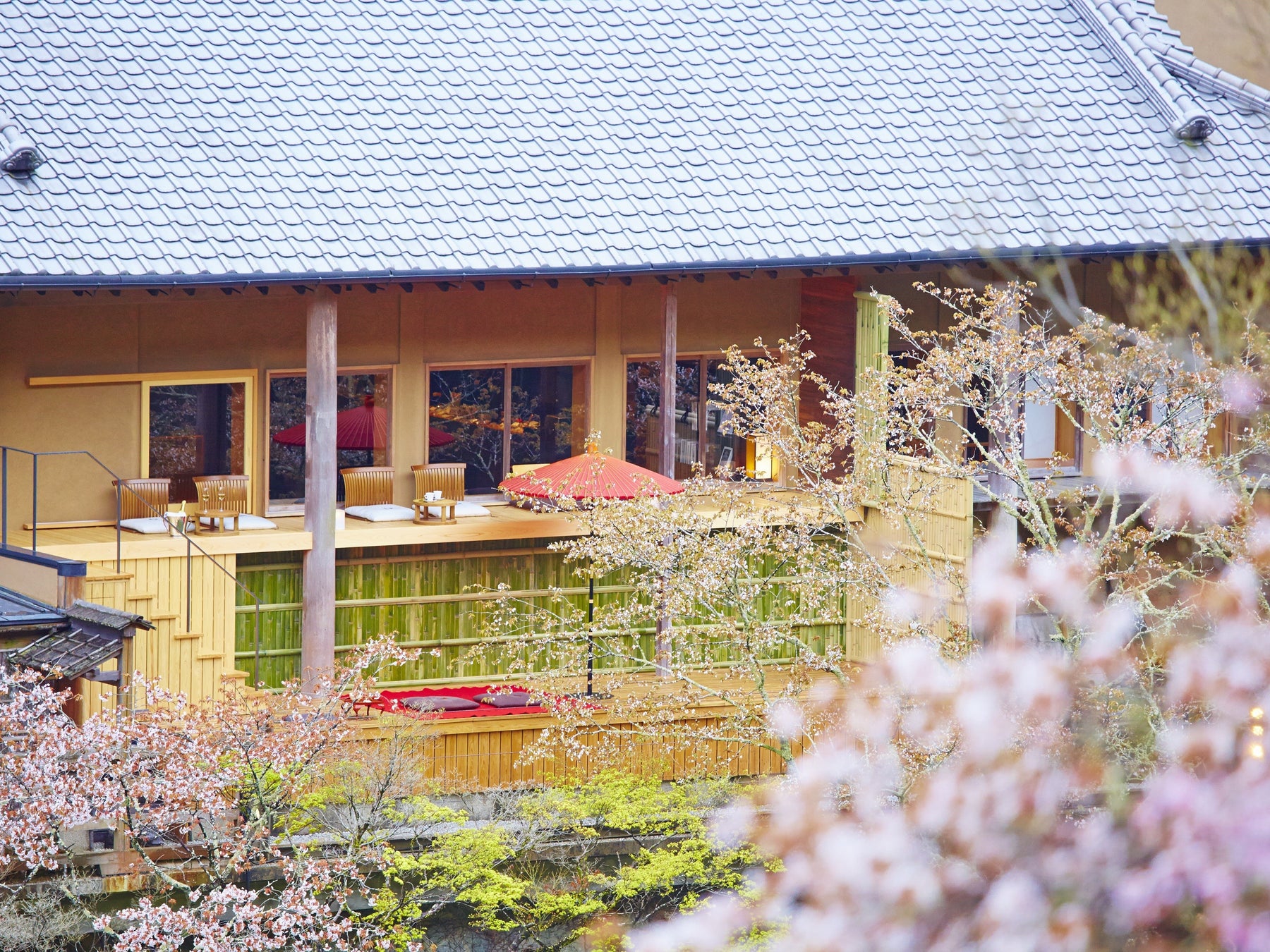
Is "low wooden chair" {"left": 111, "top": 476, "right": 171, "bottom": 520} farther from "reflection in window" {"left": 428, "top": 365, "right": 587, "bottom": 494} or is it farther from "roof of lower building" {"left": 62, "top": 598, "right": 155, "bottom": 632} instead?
"reflection in window" {"left": 428, "top": 365, "right": 587, "bottom": 494}

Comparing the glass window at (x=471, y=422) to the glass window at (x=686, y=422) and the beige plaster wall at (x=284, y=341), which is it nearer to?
the beige plaster wall at (x=284, y=341)

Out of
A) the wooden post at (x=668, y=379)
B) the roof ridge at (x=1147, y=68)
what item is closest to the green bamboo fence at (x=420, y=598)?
the wooden post at (x=668, y=379)

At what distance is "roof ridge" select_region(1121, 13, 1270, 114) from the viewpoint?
24219mm

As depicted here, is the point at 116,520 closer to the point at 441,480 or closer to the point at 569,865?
the point at 441,480

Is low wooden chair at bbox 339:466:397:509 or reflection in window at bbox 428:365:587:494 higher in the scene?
reflection in window at bbox 428:365:587:494

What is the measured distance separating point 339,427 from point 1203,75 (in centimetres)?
1175

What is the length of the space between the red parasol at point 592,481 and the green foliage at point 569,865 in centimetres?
291

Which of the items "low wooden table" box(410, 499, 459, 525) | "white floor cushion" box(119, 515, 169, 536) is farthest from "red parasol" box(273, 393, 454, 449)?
"white floor cushion" box(119, 515, 169, 536)

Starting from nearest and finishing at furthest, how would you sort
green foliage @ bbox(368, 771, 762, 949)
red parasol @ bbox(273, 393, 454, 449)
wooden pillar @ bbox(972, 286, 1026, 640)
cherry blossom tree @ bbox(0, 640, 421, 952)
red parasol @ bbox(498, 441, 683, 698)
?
cherry blossom tree @ bbox(0, 640, 421, 952) → green foliage @ bbox(368, 771, 762, 949) → wooden pillar @ bbox(972, 286, 1026, 640) → red parasol @ bbox(498, 441, 683, 698) → red parasol @ bbox(273, 393, 454, 449)

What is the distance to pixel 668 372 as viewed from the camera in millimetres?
22453

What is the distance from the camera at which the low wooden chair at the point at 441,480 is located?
73.8 ft

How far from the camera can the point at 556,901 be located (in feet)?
60.0

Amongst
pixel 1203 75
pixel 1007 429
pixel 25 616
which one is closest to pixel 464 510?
pixel 25 616

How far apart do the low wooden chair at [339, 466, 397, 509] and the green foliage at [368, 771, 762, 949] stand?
4530 mm
